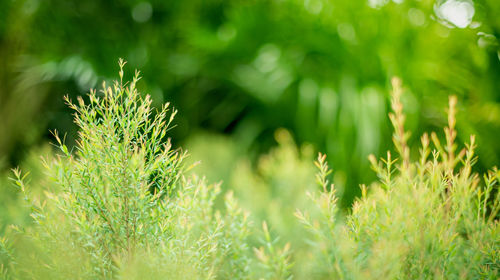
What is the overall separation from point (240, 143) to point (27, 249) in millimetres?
1305

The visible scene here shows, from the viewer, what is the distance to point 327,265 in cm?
42

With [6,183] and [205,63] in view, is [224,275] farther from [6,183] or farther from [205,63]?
[205,63]

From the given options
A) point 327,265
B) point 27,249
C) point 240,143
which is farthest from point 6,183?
point 240,143

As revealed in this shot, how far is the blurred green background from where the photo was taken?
1.43 metres

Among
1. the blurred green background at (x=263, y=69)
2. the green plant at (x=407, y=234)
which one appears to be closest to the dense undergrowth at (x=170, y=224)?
the green plant at (x=407, y=234)

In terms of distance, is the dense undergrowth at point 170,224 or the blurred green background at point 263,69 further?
the blurred green background at point 263,69

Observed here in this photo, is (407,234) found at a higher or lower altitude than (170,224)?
lower

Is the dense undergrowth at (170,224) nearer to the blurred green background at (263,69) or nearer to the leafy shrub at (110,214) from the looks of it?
the leafy shrub at (110,214)

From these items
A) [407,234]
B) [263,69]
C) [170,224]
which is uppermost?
[263,69]

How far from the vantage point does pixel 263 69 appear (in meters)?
1.90

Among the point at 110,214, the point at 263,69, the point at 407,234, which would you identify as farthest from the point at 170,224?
the point at 263,69

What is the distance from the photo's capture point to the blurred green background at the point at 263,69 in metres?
1.43

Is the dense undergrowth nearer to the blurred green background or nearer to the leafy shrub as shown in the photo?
the leafy shrub

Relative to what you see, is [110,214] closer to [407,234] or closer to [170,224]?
[170,224]
